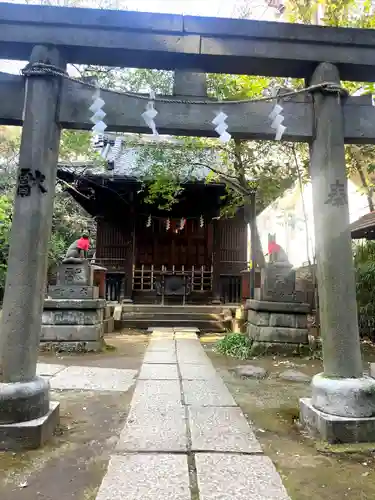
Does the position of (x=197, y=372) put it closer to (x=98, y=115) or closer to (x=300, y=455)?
(x=300, y=455)

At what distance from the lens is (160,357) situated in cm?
696

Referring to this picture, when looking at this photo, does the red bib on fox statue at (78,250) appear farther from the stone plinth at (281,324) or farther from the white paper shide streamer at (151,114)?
the white paper shide streamer at (151,114)

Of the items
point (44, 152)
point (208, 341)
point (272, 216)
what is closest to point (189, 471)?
point (44, 152)

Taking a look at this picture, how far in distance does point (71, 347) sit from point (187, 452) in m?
5.64

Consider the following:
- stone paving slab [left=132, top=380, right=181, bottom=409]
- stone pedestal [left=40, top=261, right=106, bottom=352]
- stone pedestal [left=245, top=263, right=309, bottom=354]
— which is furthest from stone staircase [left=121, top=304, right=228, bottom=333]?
stone paving slab [left=132, top=380, right=181, bottom=409]

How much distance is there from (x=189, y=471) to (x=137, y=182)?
11830 millimetres

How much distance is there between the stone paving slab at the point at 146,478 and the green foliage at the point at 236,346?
518 cm

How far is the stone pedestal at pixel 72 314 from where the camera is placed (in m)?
7.95

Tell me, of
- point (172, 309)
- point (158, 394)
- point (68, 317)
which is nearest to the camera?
point (158, 394)

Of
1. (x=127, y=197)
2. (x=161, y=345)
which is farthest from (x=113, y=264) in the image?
Result: (x=161, y=345)

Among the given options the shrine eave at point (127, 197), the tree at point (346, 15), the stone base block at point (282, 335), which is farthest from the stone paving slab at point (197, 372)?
the shrine eave at point (127, 197)

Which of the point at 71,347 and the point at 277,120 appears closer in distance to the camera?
the point at 277,120

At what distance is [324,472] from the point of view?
2.69 metres

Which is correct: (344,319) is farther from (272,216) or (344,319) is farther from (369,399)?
(272,216)
